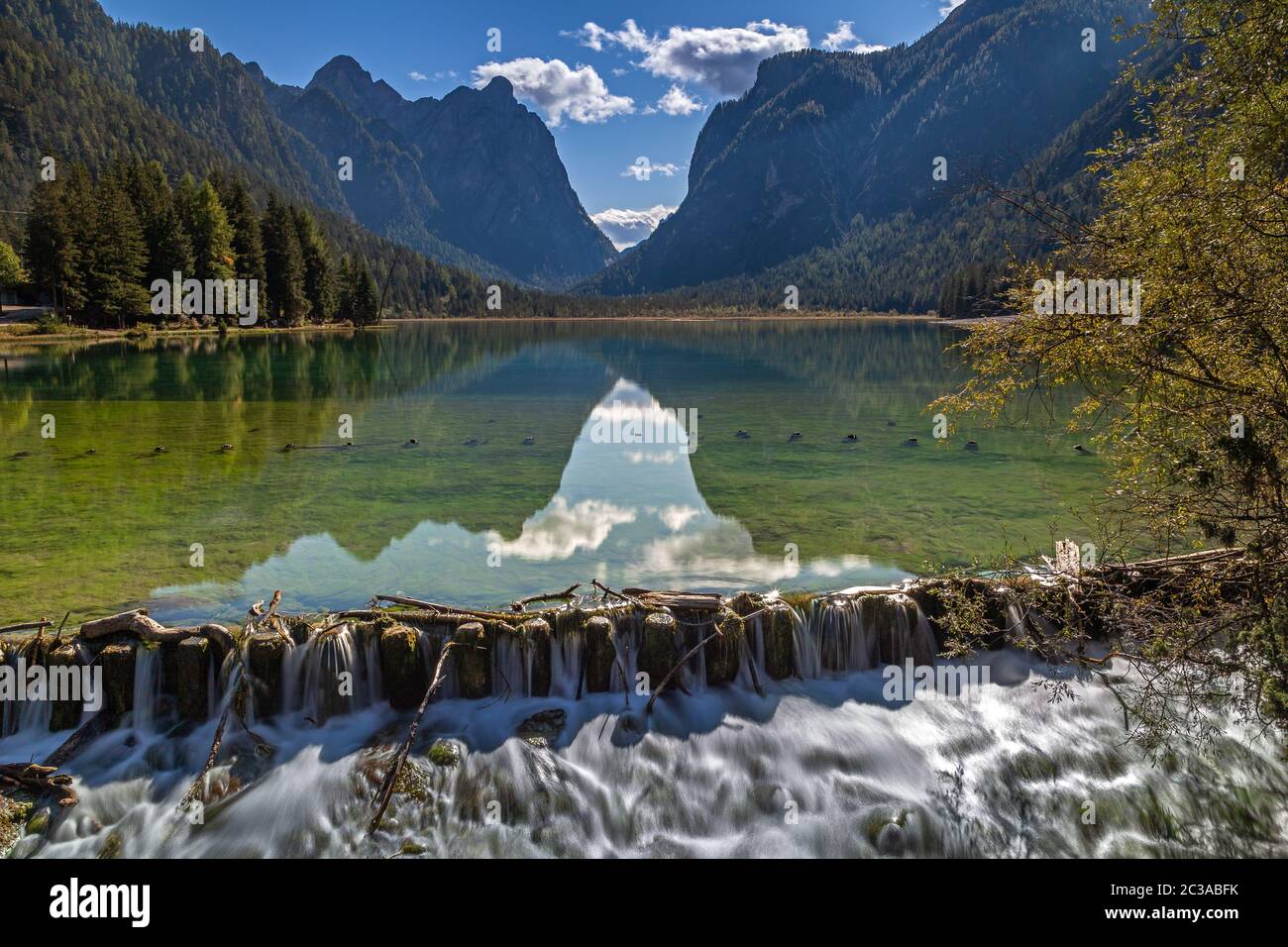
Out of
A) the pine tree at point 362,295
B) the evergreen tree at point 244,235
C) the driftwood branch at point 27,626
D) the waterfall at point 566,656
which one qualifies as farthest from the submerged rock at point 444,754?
the pine tree at point 362,295

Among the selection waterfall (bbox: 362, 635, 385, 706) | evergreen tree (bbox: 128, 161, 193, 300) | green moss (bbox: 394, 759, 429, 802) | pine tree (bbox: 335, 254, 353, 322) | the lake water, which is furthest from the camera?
pine tree (bbox: 335, 254, 353, 322)

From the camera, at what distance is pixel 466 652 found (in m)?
8.95

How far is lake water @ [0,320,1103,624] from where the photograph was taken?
12.6m

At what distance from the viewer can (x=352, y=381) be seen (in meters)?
43.2

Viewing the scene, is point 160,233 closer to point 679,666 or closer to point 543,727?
point 543,727

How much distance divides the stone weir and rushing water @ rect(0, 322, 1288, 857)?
7 centimetres

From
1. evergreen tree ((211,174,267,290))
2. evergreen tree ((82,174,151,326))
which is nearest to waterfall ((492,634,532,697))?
evergreen tree ((82,174,151,326))

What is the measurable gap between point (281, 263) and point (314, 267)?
8.60m

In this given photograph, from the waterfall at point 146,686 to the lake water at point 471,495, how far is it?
91.7 inches

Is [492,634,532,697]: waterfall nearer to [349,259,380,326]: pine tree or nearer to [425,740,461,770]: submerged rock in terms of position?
[425,740,461,770]: submerged rock

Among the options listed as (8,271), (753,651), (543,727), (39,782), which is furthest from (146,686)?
(8,271)

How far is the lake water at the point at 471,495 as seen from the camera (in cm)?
1256
